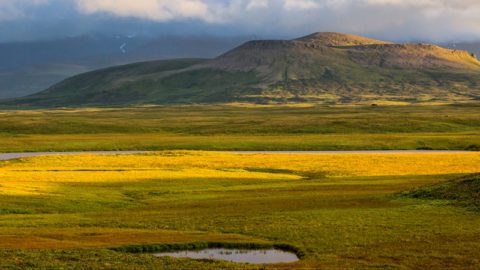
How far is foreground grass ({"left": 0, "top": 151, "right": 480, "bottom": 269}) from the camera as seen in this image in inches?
1473

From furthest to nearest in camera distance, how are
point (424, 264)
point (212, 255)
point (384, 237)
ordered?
point (384, 237), point (212, 255), point (424, 264)

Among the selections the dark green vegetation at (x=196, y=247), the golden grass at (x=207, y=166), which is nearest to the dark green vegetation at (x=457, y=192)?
the dark green vegetation at (x=196, y=247)

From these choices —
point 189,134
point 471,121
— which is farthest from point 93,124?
point 471,121

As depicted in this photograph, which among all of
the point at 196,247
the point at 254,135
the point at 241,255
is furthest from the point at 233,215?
the point at 254,135

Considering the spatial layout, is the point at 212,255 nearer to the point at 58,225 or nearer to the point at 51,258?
the point at 51,258

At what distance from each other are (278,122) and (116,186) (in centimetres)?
12270

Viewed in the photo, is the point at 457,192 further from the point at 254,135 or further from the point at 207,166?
the point at 254,135

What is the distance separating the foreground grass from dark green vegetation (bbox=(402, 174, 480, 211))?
1.31 m

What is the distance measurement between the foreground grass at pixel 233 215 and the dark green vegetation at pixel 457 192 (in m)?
1.31

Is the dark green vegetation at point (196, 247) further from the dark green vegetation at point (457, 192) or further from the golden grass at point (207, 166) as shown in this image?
the golden grass at point (207, 166)

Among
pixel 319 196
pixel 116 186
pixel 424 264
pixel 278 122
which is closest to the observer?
pixel 424 264

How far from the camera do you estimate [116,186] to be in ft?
243

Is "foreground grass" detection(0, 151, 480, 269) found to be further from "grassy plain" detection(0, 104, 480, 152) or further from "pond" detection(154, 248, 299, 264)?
"grassy plain" detection(0, 104, 480, 152)

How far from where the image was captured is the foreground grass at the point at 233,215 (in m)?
37.4
